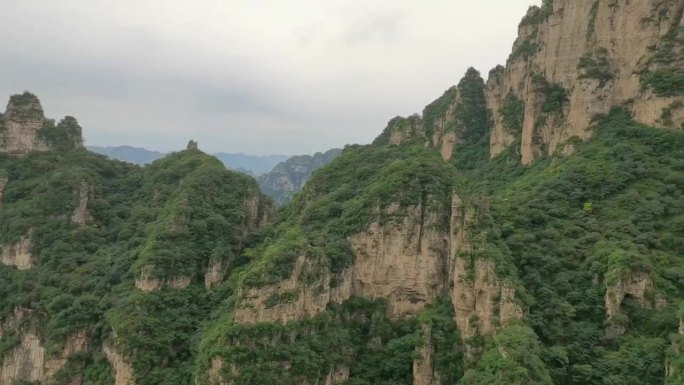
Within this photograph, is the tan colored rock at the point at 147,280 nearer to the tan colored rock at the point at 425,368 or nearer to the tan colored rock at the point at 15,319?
the tan colored rock at the point at 15,319

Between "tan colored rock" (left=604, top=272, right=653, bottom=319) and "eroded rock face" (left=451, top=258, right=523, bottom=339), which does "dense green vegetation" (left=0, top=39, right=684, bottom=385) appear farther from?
"eroded rock face" (left=451, top=258, right=523, bottom=339)

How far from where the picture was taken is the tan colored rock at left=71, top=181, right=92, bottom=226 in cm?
5388

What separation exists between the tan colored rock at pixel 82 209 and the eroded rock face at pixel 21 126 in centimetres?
1393

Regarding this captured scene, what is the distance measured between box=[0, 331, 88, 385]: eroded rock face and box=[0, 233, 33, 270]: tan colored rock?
8.03 m

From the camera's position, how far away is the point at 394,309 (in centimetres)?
4241

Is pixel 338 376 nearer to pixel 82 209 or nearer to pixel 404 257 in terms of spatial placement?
pixel 404 257

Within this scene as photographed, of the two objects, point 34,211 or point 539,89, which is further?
point 539,89

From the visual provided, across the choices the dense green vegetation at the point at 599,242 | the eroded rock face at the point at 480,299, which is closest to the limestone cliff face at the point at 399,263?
the eroded rock face at the point at 480,299

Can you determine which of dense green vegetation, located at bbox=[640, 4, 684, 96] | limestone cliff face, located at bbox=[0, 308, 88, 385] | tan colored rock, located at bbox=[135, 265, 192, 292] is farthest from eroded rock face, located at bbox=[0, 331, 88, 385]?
dense green vegetation, located at bbox=[640, 4, 684, 96]

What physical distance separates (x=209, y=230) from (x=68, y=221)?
14356 mm

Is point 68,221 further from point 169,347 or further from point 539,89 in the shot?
point 539,89

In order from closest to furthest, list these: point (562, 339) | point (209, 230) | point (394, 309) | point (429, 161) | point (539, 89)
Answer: point (562, 339), point (394, 309), point (429, 161), point (209, 230), point (539, 89)

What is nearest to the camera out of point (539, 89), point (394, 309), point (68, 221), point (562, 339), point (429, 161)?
point (562, 339)

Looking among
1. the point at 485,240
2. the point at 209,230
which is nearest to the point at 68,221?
the point at 209,230
